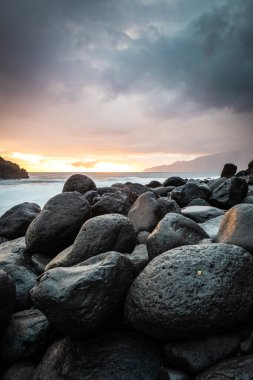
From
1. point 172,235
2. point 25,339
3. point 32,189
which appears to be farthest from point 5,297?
point 32,189

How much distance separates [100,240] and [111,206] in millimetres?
1879

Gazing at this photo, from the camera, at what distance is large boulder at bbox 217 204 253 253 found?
112 inches

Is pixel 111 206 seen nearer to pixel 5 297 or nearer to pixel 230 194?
pixel 5 297

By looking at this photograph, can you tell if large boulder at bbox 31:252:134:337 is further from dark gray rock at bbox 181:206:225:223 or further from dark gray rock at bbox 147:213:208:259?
dark gray rock at bbox 181:206:225:223

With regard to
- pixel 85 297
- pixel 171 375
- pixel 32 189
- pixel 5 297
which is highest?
pixel 85 297

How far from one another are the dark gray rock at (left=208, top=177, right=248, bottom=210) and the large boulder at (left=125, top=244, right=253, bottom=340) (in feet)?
14.5

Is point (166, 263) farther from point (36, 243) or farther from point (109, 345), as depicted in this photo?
point (36, 243)

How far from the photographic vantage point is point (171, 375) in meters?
2.12

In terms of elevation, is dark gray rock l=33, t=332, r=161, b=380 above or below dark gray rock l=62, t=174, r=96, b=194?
below

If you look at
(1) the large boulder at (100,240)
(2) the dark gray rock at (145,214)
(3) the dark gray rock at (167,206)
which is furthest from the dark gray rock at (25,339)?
(3) the dark gray rock at (167,206)

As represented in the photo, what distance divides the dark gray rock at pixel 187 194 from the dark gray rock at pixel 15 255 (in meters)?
3.78

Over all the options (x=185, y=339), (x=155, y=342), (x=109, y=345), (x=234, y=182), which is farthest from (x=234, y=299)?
(x=234, y=182)

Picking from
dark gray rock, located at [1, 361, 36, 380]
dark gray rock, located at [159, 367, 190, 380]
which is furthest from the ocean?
dark gray rock, located at [159, 367, 190, 380]

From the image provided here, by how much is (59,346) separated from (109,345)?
0.42m
